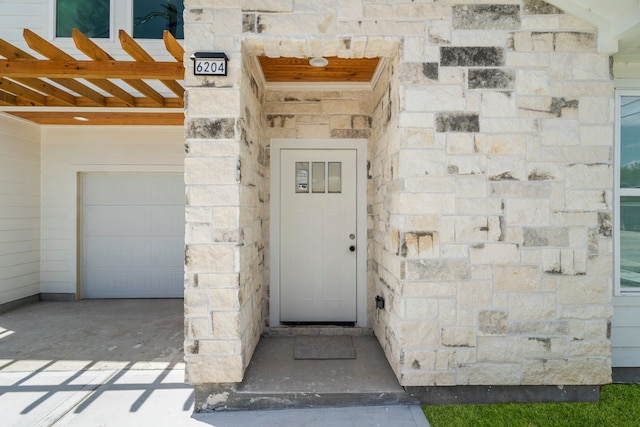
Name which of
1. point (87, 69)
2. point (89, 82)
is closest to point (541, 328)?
point (87, 69)

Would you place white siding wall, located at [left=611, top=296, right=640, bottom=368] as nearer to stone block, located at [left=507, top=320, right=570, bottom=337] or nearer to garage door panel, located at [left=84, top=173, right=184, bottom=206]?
stone block, located at [left=507, top=320, right=570, bottom=337]

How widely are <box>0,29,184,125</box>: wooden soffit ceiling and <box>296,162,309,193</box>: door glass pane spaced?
1.41m

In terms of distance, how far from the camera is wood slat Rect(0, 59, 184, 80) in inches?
129

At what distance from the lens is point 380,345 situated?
336cm

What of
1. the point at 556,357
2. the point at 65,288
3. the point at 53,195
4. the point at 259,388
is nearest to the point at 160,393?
the point at 259,388

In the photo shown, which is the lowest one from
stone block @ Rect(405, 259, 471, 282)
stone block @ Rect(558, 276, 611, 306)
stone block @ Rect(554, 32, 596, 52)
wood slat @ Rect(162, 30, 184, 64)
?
stone block @ Rect(558, 276, 611, 306)

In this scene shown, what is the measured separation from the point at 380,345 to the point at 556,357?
139 centimetres

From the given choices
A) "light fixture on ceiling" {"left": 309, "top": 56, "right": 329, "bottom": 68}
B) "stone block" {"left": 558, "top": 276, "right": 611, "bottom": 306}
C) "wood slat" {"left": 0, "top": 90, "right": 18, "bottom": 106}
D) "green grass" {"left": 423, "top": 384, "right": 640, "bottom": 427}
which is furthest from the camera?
"wood slat" {"left": 0, "top": 90, "right": 18, "bottom": 106}

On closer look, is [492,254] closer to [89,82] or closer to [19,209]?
[89,82]

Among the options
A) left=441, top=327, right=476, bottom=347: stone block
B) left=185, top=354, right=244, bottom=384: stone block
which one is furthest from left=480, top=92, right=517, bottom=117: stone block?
left=185, top=354, right=244, bottom=384: stone block

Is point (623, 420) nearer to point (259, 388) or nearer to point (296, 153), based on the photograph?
point (259, 388)

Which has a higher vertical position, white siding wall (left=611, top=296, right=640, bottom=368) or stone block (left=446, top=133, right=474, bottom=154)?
stone block (left=446, top=133, right=474, bottom=154)

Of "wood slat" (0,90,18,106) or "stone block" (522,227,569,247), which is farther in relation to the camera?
"wood slat" (0,90,18,106)

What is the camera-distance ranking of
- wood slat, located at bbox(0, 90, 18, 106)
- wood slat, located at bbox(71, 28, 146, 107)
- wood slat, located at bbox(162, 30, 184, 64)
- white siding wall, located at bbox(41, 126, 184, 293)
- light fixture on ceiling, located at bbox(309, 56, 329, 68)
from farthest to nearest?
white siding wall, located at bbox(41, 126, 184, 293)
wood slat, located at bbox(0, 90, 18, 106)
light fixture on ceiling, located at bbox(309, 56, 329, 68)
wood slat, located at bbox(162, 30, 184, 64)
wood slat, located at bbox(71, 28, 146, 107)
